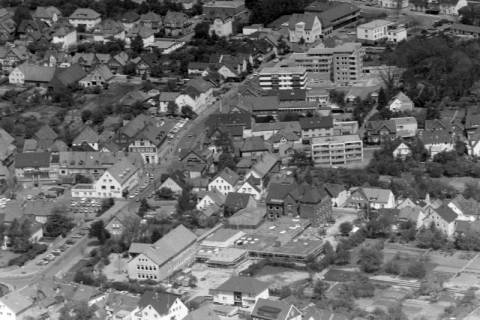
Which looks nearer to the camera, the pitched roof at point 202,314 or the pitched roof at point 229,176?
the pitched roof at point 202,314

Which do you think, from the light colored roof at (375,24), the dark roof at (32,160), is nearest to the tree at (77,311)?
the dark roof at (32,160)

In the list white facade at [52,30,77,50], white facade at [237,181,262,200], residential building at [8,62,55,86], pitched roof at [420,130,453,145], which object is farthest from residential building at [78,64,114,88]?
pitched roof at [420,130,453,145]

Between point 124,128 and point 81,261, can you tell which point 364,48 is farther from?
point 81,261

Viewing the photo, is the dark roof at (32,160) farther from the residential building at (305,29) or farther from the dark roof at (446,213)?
the residential building at (305,29)

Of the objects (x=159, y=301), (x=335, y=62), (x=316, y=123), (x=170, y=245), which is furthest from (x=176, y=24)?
(x=159, y=301)

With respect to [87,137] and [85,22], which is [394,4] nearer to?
[85,22]

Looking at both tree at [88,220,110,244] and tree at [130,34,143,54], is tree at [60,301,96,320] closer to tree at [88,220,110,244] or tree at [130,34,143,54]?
tree at [88,220,110,244]
